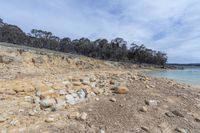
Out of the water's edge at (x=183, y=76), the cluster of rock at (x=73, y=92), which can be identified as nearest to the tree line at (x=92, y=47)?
the water's edge at (x=183, y=76)

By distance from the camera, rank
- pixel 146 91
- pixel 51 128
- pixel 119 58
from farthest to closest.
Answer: pixel 119 58
pixel 146 91
pixel 51 128

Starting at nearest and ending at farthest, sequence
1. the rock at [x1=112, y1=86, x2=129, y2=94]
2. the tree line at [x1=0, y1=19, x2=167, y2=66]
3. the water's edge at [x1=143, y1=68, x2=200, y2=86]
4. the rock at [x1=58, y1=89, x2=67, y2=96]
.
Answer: the rock at [x1=58, y1=89, x2=67, y2=96] → the rock at [x1=112, y1=86, x2=129, y2=94] → the water's edge at [x1=143, y1=68, x2=200, y2=86] → the tree line at [x1=0, y1=19, x2=167, y2=66]

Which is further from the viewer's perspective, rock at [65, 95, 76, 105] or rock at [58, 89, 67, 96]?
rock at [58, 89, 67, 96]

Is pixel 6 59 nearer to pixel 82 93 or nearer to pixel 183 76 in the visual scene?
pixel 82 93

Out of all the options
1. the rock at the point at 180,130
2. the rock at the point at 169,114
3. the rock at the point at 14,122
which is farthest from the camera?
the rock at the point at 169,114

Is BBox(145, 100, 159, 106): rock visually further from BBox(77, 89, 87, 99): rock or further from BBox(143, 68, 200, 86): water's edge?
BBox(143, 68, 200, 86): water's edge

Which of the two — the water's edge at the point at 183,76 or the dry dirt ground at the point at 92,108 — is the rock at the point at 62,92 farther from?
the water's edge at the point at 183,76

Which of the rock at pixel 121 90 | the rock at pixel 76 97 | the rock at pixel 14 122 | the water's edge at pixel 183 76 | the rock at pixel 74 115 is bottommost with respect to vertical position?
the water's edge at pixel 183 76

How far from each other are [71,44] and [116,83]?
91.1 meters

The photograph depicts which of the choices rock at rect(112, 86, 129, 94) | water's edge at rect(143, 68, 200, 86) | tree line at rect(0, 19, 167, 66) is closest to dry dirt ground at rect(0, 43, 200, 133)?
rock at rect(112, 86, 129, 94)

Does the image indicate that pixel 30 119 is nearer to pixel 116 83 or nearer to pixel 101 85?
pixel 101 85

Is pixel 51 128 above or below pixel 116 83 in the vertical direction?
below

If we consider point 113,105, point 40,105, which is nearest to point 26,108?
point 40,105

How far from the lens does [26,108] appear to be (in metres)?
5.10
